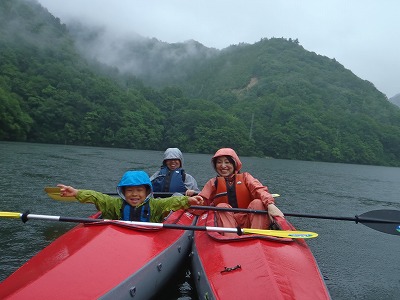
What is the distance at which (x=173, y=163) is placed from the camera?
7484mm

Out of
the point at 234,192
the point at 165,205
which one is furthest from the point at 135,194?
the point at 234,192

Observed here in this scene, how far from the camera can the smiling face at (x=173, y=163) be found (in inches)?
293

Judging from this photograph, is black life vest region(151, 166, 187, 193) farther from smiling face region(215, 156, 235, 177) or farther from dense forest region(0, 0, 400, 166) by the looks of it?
dense forest region(0, 0, 400, 166)

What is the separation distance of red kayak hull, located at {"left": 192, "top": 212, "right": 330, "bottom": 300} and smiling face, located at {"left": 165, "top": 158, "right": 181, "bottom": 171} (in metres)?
3.28

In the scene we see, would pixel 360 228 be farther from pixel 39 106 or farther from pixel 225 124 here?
pixel 225 124

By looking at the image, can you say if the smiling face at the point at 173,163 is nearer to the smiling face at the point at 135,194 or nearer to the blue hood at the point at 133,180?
the smiling face at the point at 135,194

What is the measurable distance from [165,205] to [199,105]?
2764 inches

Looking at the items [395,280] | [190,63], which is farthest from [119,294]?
[190,63]

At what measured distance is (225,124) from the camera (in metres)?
67.5

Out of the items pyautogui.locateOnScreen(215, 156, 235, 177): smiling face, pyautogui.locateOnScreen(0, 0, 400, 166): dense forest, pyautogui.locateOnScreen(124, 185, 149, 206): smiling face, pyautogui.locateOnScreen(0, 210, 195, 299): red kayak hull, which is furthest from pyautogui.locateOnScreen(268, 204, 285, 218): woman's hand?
pyautogui.locateOnScreen(0, 0, 400, 166): dense forest

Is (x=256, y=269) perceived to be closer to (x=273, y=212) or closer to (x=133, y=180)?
(x=273, y=212)

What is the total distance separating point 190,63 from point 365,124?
7034 cm

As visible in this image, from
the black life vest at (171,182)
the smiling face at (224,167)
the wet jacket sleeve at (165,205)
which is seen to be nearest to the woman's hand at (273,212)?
the smiling face at (224,167)

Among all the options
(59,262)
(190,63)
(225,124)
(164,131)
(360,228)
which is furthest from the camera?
(190,63)
